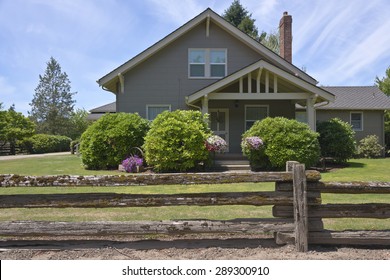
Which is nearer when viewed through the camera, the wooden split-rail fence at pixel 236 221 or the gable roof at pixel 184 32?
the wooden split-rail fence at pixel 236 221

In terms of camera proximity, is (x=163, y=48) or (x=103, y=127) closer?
(x=103, y=127)

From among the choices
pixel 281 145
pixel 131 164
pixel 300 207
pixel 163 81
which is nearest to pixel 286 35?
pixel 163 81

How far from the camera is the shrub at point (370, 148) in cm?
2420

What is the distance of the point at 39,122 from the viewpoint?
5894cm

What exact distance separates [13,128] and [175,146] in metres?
29.1

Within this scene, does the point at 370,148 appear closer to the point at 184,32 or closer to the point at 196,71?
the point at 196,71

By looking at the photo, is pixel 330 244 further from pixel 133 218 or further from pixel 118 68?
pixel 118 68

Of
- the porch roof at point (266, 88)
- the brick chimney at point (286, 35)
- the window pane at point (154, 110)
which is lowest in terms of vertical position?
the window pane at point (154, 110)

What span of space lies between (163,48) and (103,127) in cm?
558

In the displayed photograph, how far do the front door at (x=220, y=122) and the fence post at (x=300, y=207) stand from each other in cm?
1509

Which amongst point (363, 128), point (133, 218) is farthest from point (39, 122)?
point (133, 218)

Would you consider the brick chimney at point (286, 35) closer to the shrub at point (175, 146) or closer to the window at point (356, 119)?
Result: the window at point (356, 119)

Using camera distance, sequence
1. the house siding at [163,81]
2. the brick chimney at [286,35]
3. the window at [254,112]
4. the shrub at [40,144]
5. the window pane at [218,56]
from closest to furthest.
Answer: the house siding at [163,81], the window pane at [218,56], the window at [254,112], the brick chimney at [286,35], the shrub at [40,144]

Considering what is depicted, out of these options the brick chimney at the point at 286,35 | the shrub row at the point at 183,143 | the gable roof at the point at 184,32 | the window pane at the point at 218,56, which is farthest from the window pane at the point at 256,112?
the brick chimney at the point at 286,35
